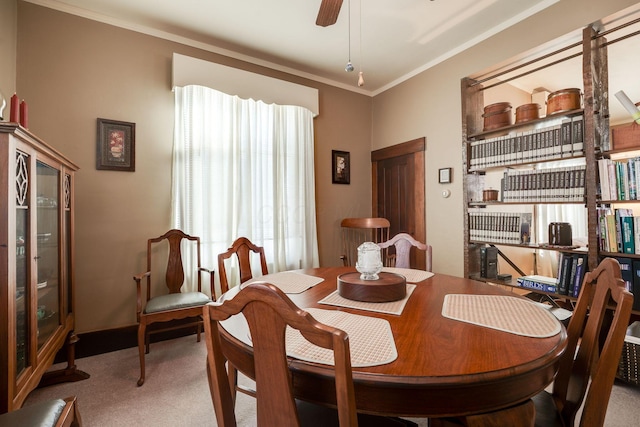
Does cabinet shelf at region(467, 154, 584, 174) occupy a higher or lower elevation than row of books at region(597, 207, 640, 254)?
higher

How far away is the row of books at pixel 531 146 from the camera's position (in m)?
2.28

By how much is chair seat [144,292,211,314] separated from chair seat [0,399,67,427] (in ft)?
3.88

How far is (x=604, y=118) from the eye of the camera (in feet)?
7.32

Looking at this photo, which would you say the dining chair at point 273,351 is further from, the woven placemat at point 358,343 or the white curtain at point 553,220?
the white curtain at point 553,220

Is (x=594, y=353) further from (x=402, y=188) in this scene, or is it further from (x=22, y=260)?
(x=402, y=188)

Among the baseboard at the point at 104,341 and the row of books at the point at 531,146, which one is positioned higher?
the row of books at the point at 531,146

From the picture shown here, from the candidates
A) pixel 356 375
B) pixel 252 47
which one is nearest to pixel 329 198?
pixel 252 47

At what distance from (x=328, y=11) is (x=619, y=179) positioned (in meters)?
2.27

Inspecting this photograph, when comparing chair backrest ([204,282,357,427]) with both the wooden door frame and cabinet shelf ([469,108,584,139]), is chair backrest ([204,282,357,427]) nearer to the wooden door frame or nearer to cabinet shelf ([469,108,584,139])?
cabinet shelf ([469,108,584,139])

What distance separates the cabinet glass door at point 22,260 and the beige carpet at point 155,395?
584mm

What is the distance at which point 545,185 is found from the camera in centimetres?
246

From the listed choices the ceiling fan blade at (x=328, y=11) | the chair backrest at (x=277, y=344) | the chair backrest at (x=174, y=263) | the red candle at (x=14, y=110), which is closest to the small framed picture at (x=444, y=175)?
the ceiling fan blade at (x=328, y=11)

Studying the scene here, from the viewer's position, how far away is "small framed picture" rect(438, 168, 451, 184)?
10.6 ft

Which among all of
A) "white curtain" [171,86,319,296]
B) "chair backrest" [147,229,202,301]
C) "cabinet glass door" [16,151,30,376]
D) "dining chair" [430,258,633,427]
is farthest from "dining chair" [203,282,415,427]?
"white curtain" [171,86,319,296]
